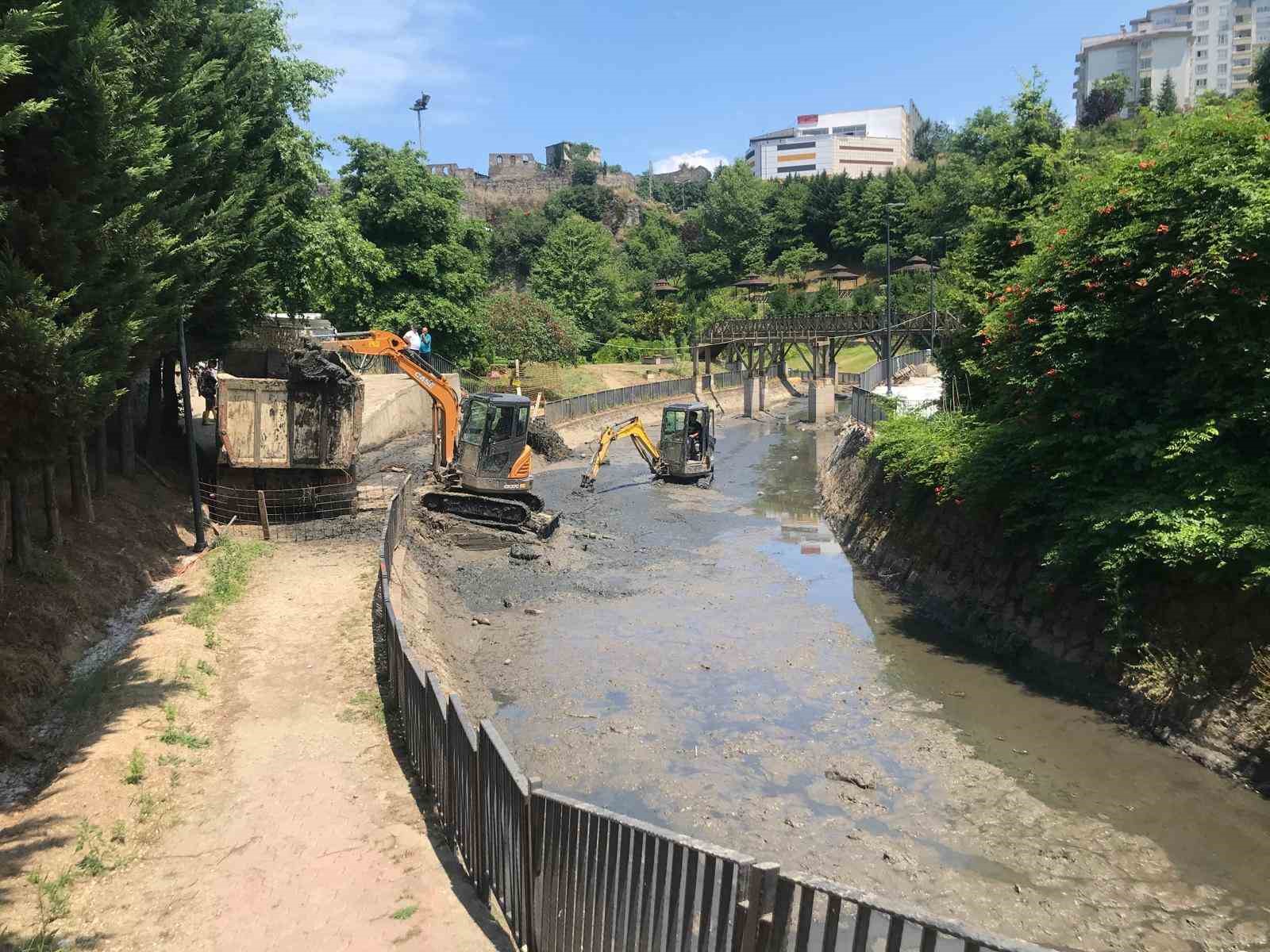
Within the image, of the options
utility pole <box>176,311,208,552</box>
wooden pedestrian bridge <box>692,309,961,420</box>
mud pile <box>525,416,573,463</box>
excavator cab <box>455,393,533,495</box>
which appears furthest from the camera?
wooden pedestrian bridge <box>692,309,961,420</box>

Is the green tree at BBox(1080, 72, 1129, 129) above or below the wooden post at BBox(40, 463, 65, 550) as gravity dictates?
above

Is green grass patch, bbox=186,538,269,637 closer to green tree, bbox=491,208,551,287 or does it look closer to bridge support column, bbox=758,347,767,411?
bridge support column, bbox=758,347,767,411

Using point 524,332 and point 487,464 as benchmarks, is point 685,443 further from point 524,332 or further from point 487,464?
point 524,332

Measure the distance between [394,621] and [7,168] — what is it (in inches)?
247

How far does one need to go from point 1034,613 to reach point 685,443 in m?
18.5

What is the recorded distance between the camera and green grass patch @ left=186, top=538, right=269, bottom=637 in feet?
45.8

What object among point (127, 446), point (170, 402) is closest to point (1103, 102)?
point (170, 402)

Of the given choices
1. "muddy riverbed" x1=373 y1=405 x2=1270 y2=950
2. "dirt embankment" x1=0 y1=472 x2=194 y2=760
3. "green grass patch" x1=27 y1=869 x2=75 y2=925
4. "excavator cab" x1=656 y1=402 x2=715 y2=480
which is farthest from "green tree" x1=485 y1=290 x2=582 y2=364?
"green grass patch" x1=27 y1=869 x2=75 y2=925

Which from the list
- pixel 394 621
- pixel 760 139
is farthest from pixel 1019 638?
pixel 760 139

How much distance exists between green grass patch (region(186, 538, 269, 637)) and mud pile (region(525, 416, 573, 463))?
19.2m

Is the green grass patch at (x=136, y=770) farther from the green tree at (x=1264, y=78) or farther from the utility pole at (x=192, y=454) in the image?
the green tree at (x=1264, y=78)

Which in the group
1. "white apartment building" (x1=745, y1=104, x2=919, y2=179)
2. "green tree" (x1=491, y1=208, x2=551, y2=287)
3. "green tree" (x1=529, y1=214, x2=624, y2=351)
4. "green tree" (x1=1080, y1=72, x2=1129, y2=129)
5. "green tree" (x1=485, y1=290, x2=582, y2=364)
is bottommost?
"green tree" (x1=485, y1=290, x2=582, y2=364)

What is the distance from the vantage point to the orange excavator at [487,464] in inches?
898

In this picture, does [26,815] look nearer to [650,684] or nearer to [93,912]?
[93,912]
